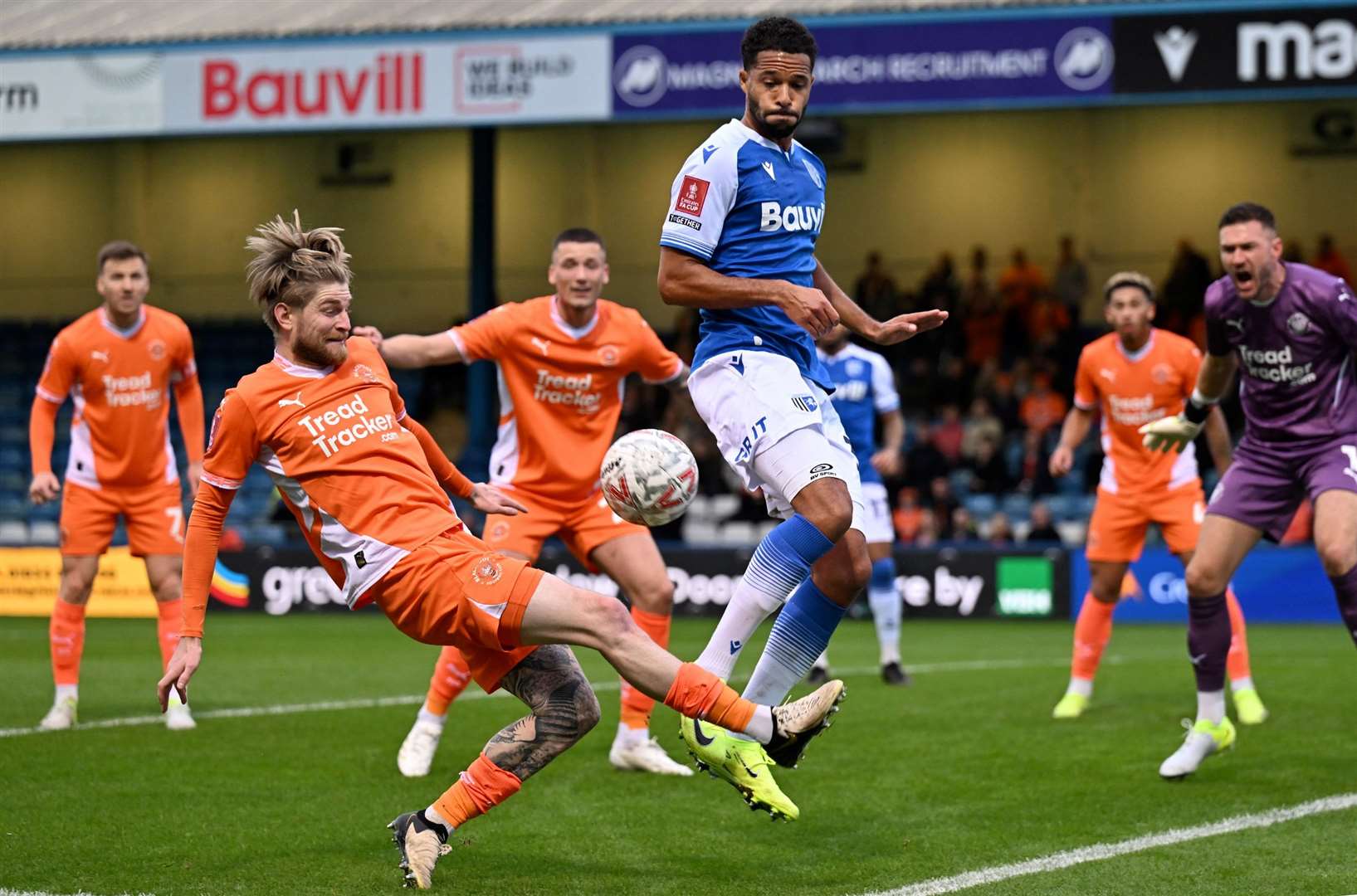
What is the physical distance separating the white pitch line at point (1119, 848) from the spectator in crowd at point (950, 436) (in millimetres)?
13518

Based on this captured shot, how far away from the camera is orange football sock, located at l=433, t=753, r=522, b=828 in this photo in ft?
17.7

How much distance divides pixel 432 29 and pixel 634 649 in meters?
14.5

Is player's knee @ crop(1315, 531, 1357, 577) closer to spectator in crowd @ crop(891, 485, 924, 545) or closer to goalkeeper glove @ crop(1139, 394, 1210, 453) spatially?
goalkeeper glove @ crop(1139, 394, 1210, 453)

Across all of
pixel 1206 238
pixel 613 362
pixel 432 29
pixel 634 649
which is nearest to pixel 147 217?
pixel 432 29

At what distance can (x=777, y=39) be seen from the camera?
562 cm

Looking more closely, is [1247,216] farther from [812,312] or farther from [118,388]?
[118,388]

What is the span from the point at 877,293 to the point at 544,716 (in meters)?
17.6

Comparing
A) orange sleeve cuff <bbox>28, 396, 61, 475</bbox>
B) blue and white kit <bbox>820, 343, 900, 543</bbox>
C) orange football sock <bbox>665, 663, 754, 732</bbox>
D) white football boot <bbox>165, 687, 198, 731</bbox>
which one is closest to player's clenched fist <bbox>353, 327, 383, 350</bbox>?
orange football sock <bbox>665, 663, 754, 732</bbox>

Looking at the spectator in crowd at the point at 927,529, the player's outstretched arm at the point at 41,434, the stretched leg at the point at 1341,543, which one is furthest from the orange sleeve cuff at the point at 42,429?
the spectator in crowd at the point at 927,529

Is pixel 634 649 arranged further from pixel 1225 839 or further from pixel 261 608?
pixel 261 608

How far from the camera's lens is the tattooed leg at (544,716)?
A: 5.47m

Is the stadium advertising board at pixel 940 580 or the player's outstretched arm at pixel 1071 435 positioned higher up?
the player's outstretched arm at pixel 1071 435

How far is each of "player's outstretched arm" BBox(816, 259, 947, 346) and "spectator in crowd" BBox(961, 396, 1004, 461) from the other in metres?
13.7

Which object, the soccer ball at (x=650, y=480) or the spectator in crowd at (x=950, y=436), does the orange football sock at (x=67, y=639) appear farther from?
the spectator in crowd at (x=950, y=436)
